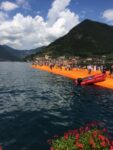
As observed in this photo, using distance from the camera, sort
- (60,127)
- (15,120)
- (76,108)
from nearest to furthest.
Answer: (60,127) < (15,120) < (76,108)

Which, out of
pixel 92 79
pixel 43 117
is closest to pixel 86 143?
pixel 43 117

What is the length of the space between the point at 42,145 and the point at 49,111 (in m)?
11.7

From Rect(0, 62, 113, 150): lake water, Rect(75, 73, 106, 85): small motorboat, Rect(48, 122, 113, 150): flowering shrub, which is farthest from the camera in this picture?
Rect(75, 73, 106, 85): small motorboat

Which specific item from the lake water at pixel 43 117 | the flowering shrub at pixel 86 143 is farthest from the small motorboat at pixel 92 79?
the flowering shrub at pixel 86 143

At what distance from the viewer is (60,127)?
23.8m

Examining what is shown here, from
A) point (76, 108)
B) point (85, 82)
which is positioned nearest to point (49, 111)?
point (76, 108)

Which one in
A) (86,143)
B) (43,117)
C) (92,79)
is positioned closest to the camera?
(86,143)

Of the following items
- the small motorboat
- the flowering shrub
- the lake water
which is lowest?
the lake water

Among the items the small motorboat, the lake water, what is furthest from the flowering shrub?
the small motorboat

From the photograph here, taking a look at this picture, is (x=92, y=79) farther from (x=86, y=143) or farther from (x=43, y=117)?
(x=86, y=143)

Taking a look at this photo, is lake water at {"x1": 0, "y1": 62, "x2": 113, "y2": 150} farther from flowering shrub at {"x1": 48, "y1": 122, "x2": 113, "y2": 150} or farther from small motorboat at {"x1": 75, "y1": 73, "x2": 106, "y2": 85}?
small motorboat at {"x1": 75, "y1": 73, "x2": 106, "y2": 85}

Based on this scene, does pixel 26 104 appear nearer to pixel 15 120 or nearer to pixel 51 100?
pixel 51 100

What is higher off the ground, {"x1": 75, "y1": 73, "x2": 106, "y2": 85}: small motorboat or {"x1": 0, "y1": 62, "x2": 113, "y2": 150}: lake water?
{"x1": 75, "y1": 73, "x2": 106, "y2": 85}: small motorboat

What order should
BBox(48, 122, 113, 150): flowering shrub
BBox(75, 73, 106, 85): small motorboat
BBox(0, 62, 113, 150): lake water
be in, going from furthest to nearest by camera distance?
1. BBox(75, 73, 106, 85): small motorboat
2. BBox(0, 62, 113, 150): lake water
3. BBox(48, 122, 113, 150): flowering shrub
